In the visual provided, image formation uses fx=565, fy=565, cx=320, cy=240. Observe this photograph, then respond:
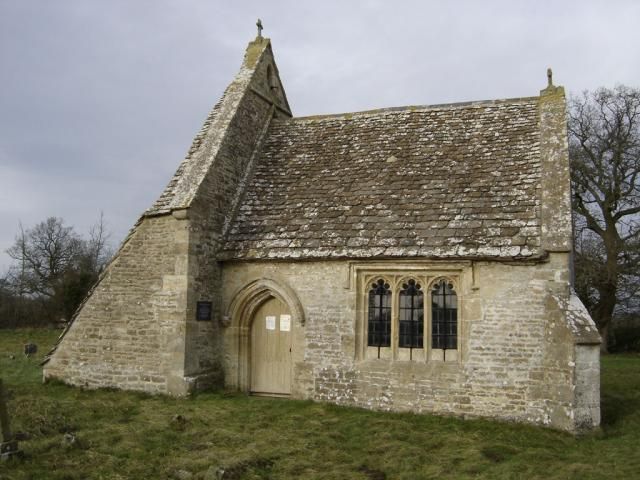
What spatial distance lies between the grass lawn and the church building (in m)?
0.78

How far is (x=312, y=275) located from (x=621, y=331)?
2386 cm

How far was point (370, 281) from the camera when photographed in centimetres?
1293

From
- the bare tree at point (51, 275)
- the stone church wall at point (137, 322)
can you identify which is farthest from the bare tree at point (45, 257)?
the stone church wall at point (137, 322)

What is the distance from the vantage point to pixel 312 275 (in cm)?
1327

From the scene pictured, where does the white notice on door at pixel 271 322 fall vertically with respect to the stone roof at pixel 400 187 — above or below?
below

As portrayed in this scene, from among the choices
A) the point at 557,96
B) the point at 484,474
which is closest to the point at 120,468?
the point at 484,474

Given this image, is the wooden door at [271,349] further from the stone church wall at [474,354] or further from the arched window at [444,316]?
the arched window at [444,316]

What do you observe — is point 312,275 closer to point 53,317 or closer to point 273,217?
point 273,217

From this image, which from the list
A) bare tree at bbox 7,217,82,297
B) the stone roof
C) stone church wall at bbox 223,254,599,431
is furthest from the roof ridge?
bare tree at bbox 7,217,82,297

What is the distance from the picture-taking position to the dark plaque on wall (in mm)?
13523

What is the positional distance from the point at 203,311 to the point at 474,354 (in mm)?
6361

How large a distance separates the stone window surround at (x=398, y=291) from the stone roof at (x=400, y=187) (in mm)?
439

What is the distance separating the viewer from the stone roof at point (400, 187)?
Result: 40.4 ft

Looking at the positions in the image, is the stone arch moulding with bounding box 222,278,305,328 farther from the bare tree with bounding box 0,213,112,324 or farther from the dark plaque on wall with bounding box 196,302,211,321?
the bare tree with bounding box 0,213,112,324
